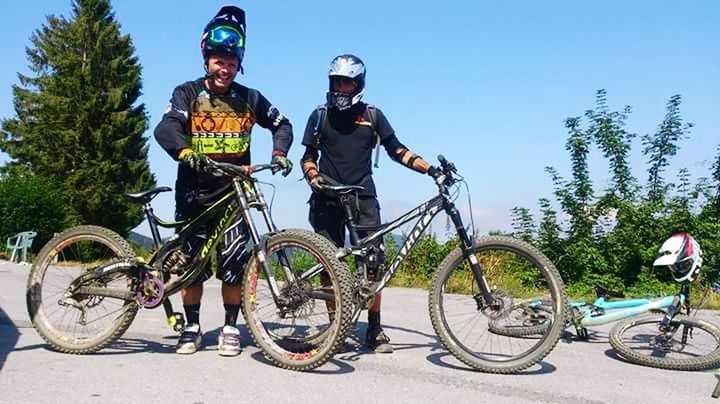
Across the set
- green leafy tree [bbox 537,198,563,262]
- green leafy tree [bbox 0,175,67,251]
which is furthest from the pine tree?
green leafy tree [bbox 537,198,563,262]

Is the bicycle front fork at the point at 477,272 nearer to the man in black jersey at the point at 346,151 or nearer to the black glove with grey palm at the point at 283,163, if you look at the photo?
the man in black jersey at the point at 346,151

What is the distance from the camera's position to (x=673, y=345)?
182 inches

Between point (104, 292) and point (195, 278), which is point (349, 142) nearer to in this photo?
point (195, 278)

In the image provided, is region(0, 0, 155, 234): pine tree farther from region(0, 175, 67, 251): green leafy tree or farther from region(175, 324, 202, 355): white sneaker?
region(175, 324, 202, 355): white sneaker

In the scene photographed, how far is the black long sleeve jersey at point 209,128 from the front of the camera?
15.1 ft

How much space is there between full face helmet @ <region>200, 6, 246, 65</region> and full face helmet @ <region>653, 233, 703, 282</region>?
3461 mm

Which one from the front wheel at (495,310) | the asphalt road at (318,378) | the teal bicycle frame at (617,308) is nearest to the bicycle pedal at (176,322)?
the asphalt road at (318,378)

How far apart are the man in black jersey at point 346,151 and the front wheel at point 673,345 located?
1775 mm

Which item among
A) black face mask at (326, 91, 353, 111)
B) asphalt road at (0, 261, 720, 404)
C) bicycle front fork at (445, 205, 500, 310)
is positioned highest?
black face mask at (326, 91, 353, 111)

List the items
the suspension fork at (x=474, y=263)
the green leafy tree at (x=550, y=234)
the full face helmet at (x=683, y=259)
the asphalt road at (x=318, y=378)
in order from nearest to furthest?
the asphalt road at (x=318, y=378) → the suspension fork at (x=474, y=263) → the full face helmet at (x=683, y=259) → the green leafy tree at (x=550, y=234)

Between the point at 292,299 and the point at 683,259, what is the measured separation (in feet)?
9.25

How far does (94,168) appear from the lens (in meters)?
39.4

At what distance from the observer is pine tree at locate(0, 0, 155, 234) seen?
1553 inches

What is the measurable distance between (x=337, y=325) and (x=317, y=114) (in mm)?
1853
